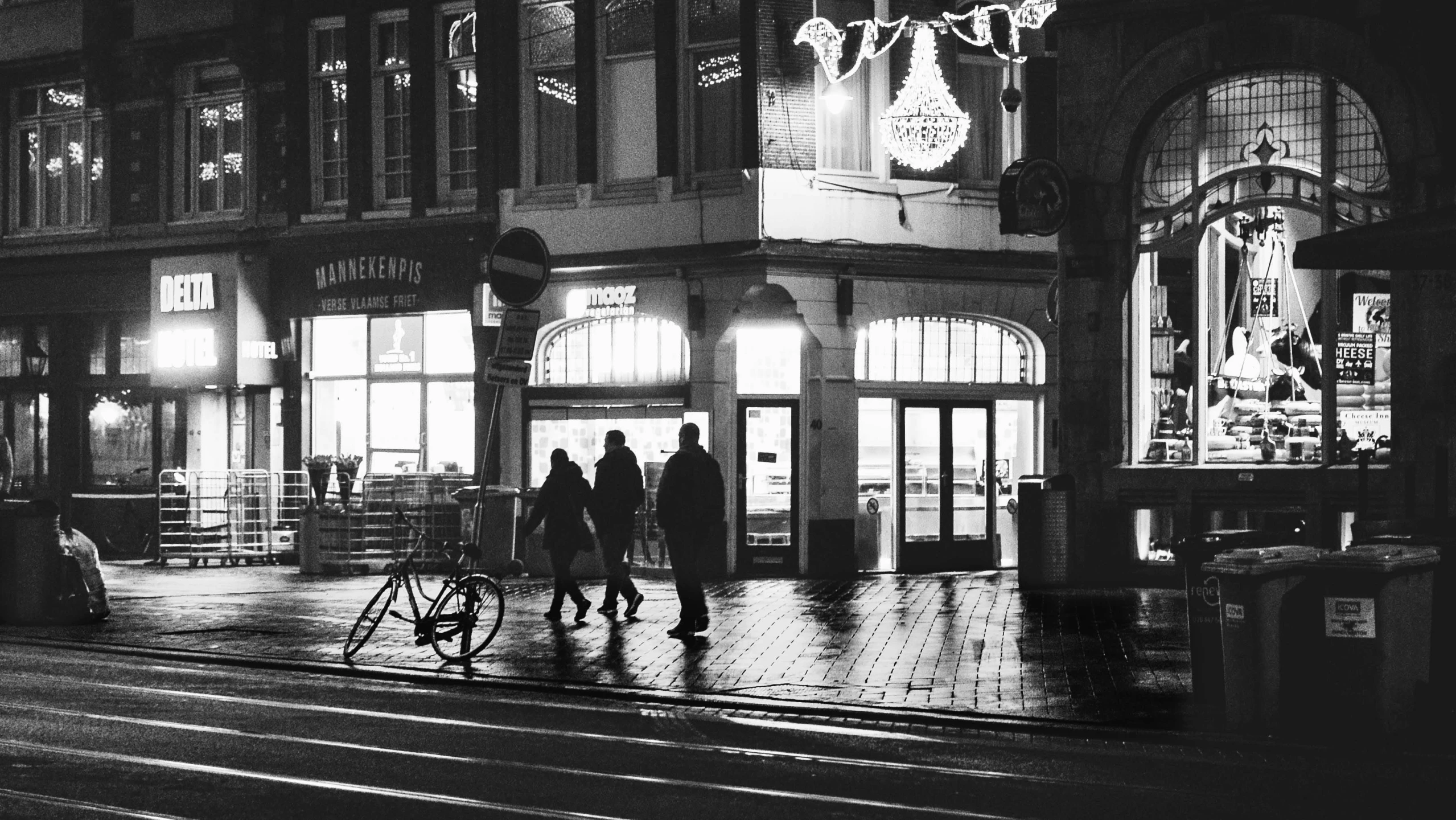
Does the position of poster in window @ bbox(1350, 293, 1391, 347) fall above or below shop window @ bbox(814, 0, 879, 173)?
below

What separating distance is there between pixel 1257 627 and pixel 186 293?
2138cm

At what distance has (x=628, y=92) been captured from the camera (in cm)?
2588

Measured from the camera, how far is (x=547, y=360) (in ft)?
87.0

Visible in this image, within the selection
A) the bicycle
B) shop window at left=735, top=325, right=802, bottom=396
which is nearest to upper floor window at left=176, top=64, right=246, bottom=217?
shop window at left=735, top=325, right=802, bottom=396

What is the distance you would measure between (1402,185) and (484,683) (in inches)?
422

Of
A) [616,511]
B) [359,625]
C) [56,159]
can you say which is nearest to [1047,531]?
[616,511]

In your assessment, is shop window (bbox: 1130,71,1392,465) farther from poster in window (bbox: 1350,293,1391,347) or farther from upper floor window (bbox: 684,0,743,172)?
upper floor window (bbox: 684,0,743,172)

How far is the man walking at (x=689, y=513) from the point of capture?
1695cm

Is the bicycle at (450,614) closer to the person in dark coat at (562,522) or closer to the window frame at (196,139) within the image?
the person in dark coat at (562,522)

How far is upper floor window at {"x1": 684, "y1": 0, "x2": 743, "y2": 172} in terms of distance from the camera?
81.7ft

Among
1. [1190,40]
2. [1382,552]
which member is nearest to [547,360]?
[1190,40]

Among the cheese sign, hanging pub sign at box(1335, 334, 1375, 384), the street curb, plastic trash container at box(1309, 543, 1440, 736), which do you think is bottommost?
the street curb

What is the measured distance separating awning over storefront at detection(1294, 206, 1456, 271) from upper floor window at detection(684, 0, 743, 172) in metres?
11.2

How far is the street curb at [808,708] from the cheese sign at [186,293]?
523 inches
